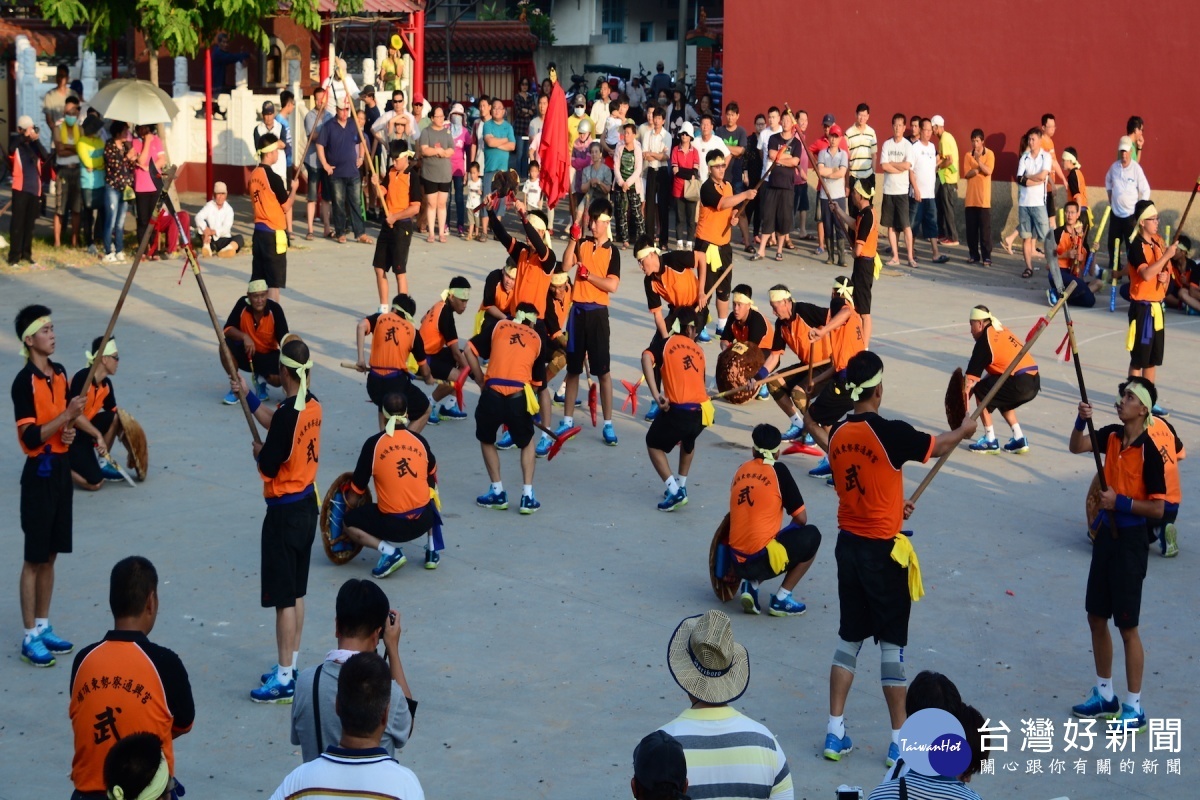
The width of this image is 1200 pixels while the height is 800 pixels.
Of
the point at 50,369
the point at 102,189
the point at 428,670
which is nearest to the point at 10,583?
the point at 50,369

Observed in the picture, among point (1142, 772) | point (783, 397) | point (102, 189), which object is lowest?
point (1142, 772)

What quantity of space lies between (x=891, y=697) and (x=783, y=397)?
5.51 m

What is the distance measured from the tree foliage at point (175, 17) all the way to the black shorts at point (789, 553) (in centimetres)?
1384

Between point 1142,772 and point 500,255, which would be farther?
point 500,255

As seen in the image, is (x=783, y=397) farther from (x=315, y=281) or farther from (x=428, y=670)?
(x=315, y=281)

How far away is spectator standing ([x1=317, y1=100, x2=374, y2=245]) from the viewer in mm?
21344

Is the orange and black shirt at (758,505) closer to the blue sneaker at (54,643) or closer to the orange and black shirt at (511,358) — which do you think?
the orange and black shirt at (511,358)

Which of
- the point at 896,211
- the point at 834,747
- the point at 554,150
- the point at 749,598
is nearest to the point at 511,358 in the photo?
the point at 749,598

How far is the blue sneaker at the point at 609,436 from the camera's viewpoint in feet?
41.1

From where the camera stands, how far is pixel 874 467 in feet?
23.3

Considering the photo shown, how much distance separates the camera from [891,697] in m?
7.12

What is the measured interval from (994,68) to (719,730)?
65.4 feet

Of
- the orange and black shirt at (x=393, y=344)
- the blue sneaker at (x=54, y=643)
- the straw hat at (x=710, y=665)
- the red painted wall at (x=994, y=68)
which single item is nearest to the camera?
the straw hat at (x=710, y=665)

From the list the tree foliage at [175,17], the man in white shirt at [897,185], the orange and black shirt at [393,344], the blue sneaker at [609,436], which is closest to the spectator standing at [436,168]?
the tree foliage at [175,17]
